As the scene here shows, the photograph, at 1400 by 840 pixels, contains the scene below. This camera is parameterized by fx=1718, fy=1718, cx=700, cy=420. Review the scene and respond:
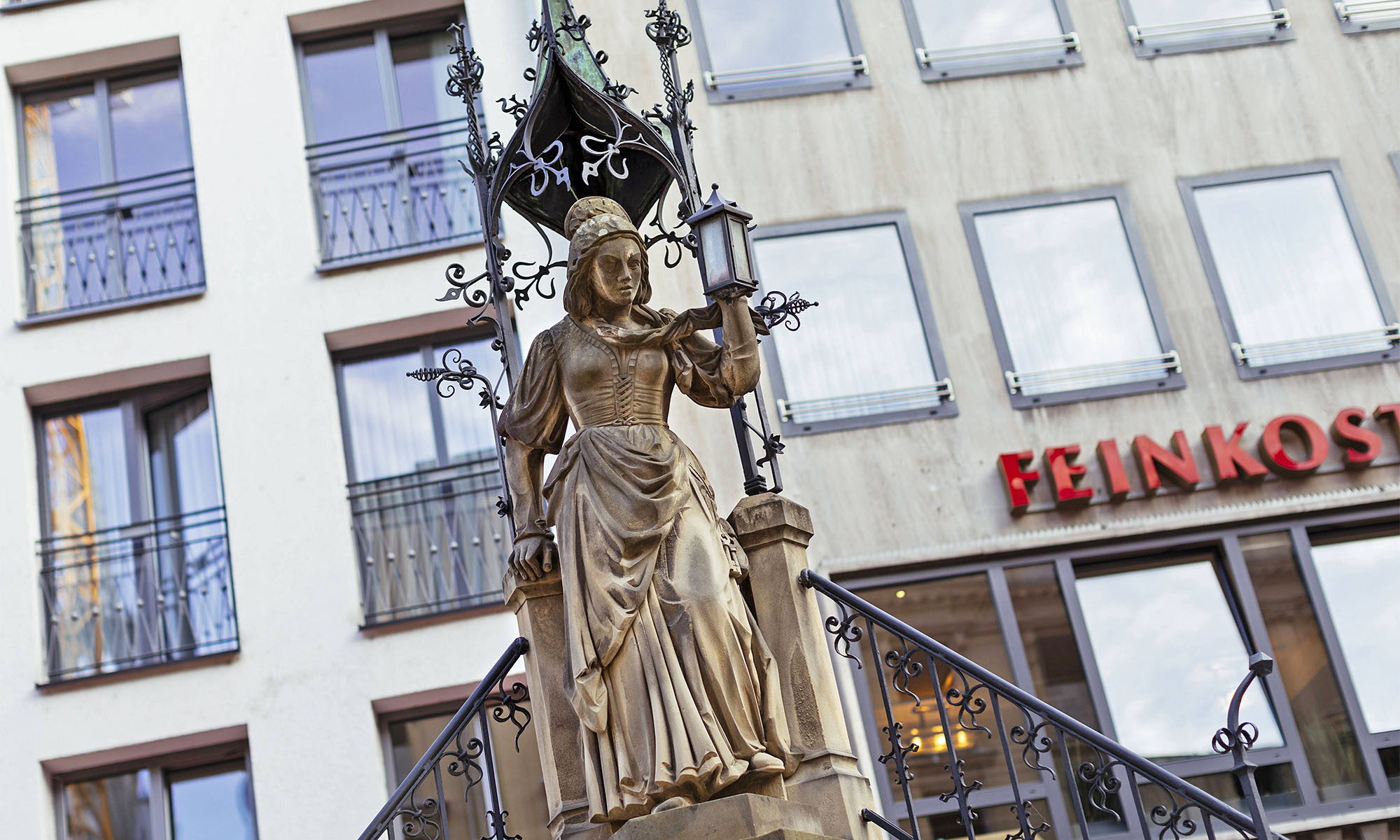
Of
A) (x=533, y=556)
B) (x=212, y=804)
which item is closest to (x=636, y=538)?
(x=533, y=556)

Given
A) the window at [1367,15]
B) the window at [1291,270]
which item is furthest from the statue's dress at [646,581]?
the window at [1367,15]

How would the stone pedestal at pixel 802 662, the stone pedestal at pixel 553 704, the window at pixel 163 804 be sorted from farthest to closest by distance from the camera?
the window at pixel 163 804, the stone pedestal at pixel 553 704, the stone pedestal at pixel 802 662

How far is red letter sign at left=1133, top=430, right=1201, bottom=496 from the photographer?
39.6 feet

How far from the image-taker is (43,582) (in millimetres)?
13797

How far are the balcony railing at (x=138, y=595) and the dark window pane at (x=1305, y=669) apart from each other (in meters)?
7.76

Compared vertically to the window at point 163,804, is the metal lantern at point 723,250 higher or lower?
higher

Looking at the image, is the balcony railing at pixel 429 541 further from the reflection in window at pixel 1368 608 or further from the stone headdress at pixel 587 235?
the stone headdress at pixel 587 235

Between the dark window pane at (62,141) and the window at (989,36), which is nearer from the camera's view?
the window at (989,36)

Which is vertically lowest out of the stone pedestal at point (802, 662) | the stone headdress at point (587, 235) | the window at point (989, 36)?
the stone pedestal at point (802, 662)

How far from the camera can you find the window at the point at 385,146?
14.8m

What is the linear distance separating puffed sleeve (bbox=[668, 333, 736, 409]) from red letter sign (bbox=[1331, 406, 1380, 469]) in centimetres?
712

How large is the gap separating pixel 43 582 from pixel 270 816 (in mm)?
2846

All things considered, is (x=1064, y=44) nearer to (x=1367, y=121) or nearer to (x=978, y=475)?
(x=1367, y=121)

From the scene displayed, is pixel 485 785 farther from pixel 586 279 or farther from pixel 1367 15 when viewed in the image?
pixel 1367 15
